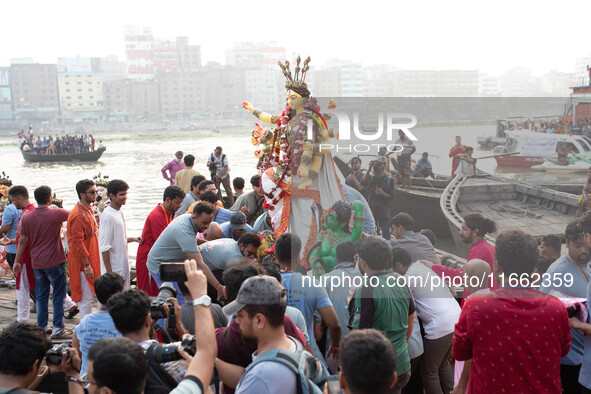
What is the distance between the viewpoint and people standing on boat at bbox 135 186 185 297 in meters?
4.93

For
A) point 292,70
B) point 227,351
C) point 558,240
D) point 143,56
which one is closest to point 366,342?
point 227,351

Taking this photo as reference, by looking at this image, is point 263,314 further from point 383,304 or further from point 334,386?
point 383,304

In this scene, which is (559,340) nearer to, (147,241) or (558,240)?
(558,240)

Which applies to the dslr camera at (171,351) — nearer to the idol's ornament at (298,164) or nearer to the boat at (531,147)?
the idol's ornament at (298,164)

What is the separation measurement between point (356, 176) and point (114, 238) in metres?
2.42

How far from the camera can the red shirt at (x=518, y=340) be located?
2.47 m

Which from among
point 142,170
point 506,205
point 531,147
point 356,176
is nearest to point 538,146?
point 531,147

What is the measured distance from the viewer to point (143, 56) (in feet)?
467

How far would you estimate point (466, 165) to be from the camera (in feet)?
12.1

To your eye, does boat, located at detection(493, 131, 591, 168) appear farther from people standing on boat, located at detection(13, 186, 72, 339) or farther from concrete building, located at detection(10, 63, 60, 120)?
concrete building, located at detection(10, 63, 60, 120)

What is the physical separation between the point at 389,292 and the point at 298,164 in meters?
1.85

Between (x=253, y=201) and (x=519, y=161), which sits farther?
(x=253, y=201)

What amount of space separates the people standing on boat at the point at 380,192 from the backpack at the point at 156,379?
5.99 ft

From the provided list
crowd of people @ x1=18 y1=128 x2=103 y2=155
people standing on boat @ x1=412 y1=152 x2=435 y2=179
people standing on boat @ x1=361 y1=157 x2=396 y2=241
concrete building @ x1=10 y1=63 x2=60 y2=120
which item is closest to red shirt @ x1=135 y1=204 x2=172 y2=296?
people standing on boat @ x1=361 y1=157 x2=396 y2=241
